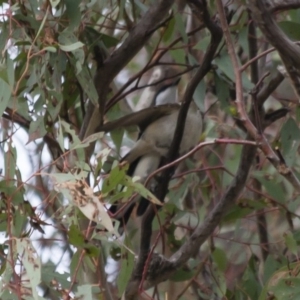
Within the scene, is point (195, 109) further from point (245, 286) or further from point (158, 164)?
point (245, 286)

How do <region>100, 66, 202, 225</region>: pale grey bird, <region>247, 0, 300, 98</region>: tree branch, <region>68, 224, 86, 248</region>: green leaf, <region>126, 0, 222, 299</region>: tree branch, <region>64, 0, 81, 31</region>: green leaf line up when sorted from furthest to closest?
<region>100, 66, 202, 225</region>: pale grey bird → <region>126, 0, 222, 299</region>: tree branch → <region>64, 0, 81, 31</region>: green leaf → <region>247, 0, 300, 98</region>: tree branch → <region>68, 224, 86, 248</region>: green leaf

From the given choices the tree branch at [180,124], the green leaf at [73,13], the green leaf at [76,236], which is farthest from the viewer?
the tree branch at [180,124]

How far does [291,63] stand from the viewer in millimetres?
1418

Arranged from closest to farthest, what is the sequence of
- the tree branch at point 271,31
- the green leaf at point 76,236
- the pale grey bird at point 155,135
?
the green leaf at point 76,236, the tree branch at point 271,31, the pale grey bird at point 155,135

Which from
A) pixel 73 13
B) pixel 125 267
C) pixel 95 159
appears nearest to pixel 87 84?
pixel 73 13

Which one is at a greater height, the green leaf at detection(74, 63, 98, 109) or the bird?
the bird

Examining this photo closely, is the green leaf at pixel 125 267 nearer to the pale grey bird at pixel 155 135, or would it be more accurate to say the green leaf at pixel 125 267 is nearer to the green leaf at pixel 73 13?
the green leaf at pixel 73 13

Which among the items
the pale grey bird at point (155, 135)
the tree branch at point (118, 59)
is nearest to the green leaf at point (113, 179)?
the tree branch at point (118, 59)

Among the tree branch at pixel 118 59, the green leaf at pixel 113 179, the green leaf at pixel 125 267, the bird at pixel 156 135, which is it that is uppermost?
the bird at pixel 156 135

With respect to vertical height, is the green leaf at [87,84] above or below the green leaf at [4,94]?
above

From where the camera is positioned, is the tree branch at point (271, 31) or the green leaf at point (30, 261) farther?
the tree branch at point (271, 31)

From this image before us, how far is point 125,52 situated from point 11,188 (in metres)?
0.49

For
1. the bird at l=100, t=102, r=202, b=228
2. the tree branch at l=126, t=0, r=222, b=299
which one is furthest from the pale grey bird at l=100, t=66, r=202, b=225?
the tree branch at l=126, t=0, r=222, b=299

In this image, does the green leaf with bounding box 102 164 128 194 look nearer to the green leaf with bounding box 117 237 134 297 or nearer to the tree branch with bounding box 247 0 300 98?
the green leaf with bounding box 117 237 134 297
